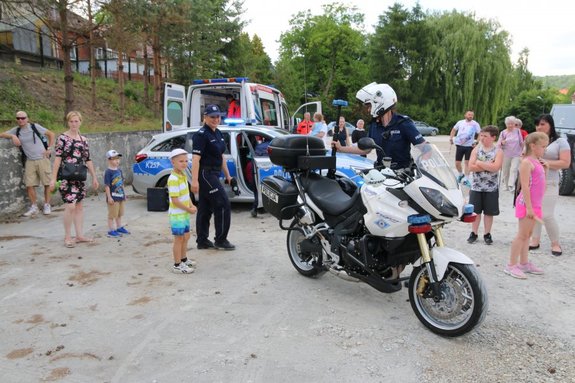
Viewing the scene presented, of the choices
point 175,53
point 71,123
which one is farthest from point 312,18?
point 71,123

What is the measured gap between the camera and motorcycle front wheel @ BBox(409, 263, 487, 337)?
347cm

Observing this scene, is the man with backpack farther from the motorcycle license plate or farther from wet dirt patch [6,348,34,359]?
wet dirt patch [6,348,34,359]

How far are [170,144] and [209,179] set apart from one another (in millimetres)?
3290

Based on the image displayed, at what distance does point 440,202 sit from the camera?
3580mm

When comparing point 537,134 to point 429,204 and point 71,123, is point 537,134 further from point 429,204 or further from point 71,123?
point 71,123

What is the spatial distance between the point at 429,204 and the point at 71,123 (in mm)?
4924

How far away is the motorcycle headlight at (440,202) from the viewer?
3570 millimetres

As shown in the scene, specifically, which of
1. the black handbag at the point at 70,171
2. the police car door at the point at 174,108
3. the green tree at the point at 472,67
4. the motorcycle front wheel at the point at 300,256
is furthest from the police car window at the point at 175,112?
the green tree at the point at 472,67

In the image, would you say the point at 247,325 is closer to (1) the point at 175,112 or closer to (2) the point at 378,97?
(2) the point at 378,97

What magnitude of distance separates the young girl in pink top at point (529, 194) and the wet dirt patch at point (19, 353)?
4.83 meters

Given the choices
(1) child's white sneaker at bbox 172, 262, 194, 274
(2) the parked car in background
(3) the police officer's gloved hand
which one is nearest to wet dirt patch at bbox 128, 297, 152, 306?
(1) child's white sneaker at bbox 172, 262, 194, 274

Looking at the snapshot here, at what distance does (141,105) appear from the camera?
2411cm

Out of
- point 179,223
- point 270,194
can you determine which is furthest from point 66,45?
point 270,194

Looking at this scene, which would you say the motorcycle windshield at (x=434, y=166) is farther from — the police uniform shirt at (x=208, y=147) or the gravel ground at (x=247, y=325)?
the police uniform shirt at (x=208, y=147)
